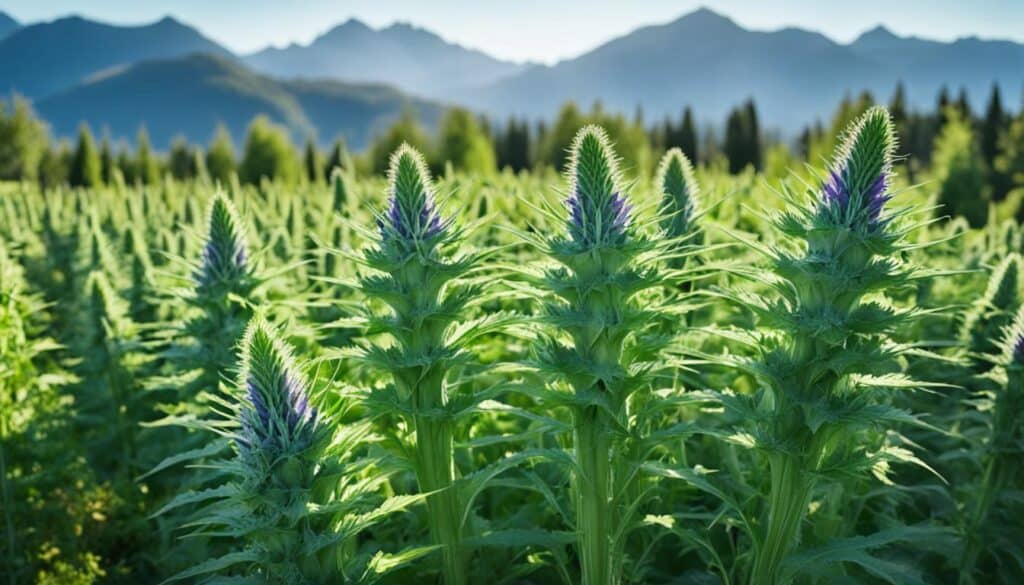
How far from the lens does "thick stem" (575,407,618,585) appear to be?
3.17 metres

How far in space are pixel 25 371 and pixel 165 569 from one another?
1812 millimetres

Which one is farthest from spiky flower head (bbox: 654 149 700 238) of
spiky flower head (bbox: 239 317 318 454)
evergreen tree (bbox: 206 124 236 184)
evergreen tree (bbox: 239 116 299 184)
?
evergreen tree (bbox: 206 124 236 184)

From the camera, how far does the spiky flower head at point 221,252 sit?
4480 millimetres

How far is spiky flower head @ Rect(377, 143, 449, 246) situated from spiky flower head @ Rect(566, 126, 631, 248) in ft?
1.81

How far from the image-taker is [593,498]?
3244mm

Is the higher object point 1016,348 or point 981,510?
point 1016,348

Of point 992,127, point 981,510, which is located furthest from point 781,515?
point 992,127

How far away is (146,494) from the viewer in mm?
6230

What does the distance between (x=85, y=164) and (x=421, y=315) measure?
59.5 metres

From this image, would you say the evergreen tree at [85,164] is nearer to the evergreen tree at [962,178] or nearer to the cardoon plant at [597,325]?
the evergreen tree at [962,178]

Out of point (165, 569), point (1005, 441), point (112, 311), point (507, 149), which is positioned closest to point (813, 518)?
point (1005, 441)

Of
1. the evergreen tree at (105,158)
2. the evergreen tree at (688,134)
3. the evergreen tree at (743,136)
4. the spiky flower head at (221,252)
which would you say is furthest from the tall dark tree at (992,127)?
the spiky flower head at (221,252)

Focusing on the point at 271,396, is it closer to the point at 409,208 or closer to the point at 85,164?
the point at 409,208

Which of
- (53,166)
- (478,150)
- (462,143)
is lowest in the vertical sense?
(478,150)
